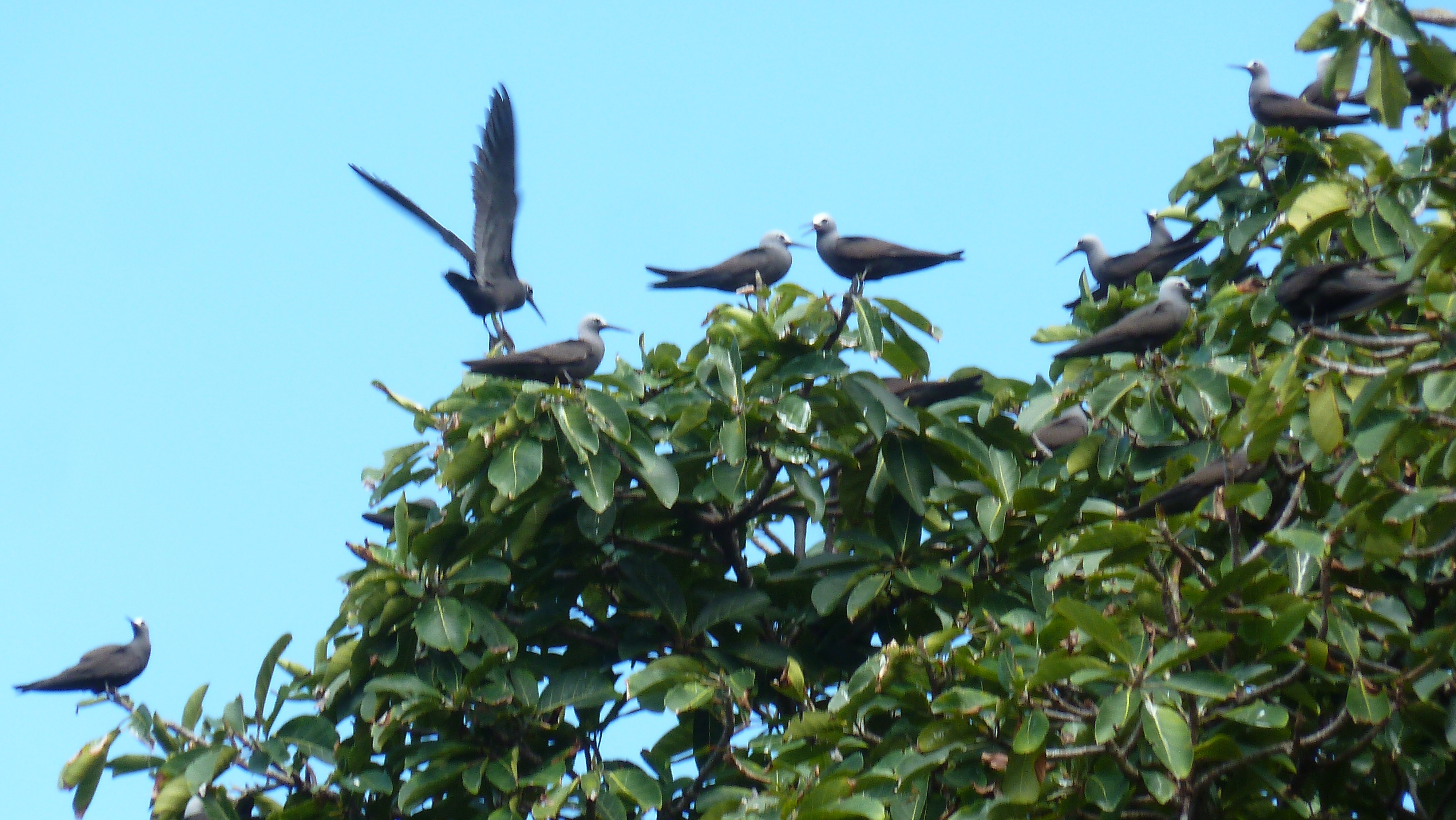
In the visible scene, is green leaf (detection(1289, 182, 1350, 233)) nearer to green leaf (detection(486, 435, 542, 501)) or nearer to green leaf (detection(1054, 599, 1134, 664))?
green leaf (detection(1054, 599, 1134, 664))

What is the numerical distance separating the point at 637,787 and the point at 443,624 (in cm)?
99

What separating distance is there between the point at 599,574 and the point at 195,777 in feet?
6.02

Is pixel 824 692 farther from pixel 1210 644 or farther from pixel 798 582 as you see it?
pixel 1210 644

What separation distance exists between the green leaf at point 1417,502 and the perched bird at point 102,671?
28.5 feet

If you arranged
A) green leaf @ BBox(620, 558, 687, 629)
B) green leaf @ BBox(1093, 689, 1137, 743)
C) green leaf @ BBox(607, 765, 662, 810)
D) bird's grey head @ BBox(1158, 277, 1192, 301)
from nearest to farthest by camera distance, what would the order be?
green leaf @ BBox(1093, 689, 1137, 743) < green leaf @ BBox(607, 765, 662, 810) < green leaf @ BBox(620, 558, 687, 629) < bird's grey head @ BBox(1158, 277, 1192, 301)

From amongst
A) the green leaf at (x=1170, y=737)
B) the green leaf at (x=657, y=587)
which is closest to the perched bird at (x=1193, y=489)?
the green leaf at (x=1170, y=737)

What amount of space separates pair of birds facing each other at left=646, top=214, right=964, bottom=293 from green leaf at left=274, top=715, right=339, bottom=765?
2943 mm

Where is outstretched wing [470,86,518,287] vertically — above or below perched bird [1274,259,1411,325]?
above

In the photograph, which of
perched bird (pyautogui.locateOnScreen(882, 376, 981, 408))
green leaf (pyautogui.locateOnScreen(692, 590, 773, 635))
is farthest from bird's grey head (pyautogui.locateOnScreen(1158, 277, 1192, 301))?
green leaf (pyautogui.locateOnScreen(692, 590, 773, 635))

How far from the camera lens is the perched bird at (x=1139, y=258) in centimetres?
888

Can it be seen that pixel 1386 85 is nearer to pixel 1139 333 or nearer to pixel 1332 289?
pixel 1332 289

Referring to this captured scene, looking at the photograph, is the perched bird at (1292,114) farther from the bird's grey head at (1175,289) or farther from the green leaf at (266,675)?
the green leaf at (266,675)

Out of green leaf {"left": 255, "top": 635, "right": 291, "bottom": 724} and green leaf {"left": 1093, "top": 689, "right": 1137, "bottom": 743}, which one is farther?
green leaf {"left": 255, "top": 635, "right": 291, "bottom": 724}

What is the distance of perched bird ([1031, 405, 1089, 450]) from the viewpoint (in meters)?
7.75
